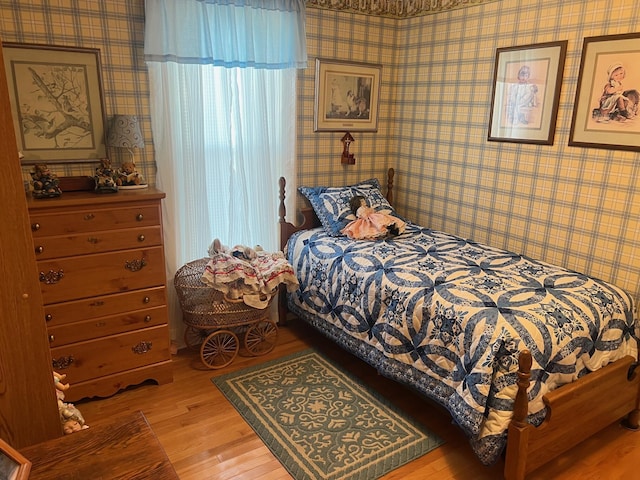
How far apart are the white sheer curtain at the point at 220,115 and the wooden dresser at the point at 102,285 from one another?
433 millimetres

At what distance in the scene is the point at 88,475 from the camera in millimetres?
940

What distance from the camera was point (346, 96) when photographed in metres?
3.67

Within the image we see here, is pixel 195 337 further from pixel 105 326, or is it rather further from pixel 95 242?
pixel 95 242

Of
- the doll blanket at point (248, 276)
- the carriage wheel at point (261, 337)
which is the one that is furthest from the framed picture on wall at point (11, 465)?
the carriage wheel at point (261, 337)

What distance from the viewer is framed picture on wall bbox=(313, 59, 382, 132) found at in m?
3.55

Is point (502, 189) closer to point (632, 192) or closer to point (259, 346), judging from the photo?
point (632, 192)

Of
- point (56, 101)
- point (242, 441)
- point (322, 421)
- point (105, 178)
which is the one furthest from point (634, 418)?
point (56, 101)

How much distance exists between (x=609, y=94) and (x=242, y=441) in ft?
8.74

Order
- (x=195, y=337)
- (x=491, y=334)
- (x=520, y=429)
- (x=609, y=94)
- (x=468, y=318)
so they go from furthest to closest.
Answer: (x=195, y=337) < (x=609, y=94) < (x=468, y=318) < (x=491, y=334) < (x=520, y=429)

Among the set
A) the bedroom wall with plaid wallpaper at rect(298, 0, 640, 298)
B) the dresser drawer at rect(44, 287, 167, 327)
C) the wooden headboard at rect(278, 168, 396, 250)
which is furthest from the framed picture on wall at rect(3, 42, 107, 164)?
the bedroom wall with plaid wallpaper at rect(298, 0, 640, 298)

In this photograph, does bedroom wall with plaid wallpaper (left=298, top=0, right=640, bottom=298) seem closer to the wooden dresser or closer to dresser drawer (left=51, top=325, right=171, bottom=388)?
the wooden dresser

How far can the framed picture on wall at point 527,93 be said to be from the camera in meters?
2.83

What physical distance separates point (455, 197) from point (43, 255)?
2697 mm

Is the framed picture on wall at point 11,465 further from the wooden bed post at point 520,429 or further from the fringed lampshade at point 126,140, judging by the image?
the fringed lampshade at point 126,140
